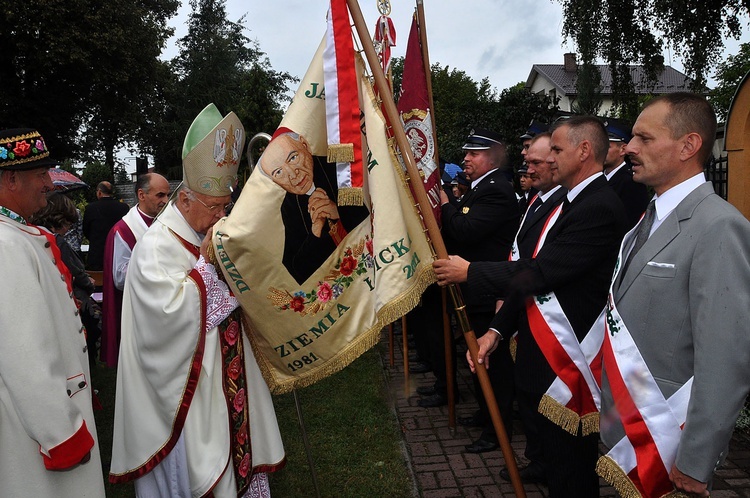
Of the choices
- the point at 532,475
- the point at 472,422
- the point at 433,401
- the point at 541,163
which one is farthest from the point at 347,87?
the point at 433,401

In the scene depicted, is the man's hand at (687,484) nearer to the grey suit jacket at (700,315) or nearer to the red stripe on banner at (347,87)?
the grey suit jacket at (700,315)

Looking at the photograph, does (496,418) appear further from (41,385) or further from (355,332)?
(41,385)

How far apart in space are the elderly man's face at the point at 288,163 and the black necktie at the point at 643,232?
1.56 m

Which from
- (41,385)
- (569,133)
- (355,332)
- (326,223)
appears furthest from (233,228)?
(569,133)

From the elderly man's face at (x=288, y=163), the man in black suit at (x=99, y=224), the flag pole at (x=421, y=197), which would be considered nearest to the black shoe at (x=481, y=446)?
the flag pole at (x=421, y=197)

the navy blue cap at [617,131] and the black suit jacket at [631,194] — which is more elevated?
the navy blue cap at [617,131]

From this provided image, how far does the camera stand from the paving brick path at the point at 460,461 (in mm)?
4000

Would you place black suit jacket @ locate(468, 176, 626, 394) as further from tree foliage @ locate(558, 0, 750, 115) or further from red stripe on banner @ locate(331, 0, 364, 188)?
tree foliage @ locate(558, 0, 750, 115)

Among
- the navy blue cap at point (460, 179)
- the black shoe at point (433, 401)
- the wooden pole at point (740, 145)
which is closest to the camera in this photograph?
the black shoe at point (433, 401)

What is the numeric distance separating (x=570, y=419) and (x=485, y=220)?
213cm

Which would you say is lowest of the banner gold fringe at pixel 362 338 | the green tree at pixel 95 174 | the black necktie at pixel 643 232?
the banner gold fringe at pixel 362 338

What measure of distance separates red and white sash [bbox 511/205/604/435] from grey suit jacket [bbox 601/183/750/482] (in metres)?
0.54

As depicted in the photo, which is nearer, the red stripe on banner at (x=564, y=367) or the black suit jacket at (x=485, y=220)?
the red stripe on banner at (x=564, y=367)

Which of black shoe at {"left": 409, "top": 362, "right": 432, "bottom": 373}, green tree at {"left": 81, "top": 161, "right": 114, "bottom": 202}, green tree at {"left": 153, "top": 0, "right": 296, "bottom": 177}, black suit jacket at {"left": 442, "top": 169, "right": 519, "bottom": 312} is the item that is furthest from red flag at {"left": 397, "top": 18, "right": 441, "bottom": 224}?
green tree at {"left": 153, "top": 0, "right": 296, "bottom": 177}
